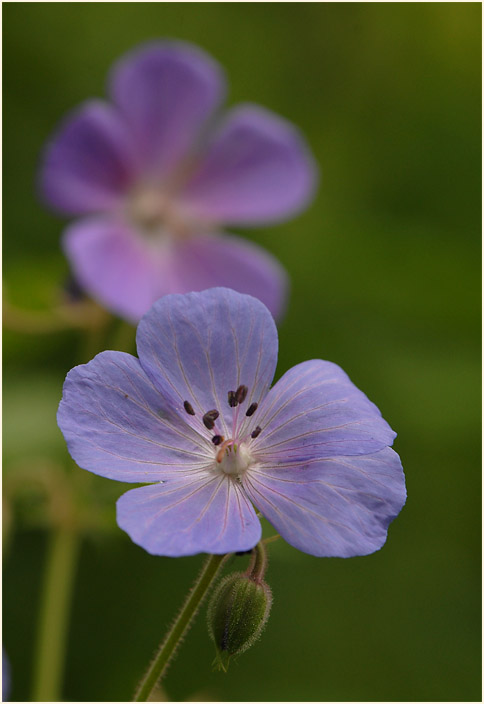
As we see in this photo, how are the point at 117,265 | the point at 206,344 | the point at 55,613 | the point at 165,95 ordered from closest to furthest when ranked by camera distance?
the point at 206,344 < the point at 55,613 < the point at 117,265 < the point at 165,95

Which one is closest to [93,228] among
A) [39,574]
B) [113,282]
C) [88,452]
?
[113,282]

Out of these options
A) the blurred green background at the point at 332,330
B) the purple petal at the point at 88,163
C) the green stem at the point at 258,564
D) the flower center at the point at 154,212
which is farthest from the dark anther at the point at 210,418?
the flower center at the point at 154,212

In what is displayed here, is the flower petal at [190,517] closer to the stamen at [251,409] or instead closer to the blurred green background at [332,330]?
the stamen at [251,409]

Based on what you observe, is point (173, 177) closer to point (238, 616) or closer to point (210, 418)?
point (210, 418)

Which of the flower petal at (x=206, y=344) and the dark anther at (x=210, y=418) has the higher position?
the flower petal at (x=206, y=344)

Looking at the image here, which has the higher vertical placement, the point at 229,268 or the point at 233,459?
the point at 233,459

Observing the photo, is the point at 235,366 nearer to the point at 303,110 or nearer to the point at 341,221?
the point at 341,221

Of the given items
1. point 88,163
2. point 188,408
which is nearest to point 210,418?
point 188,408
